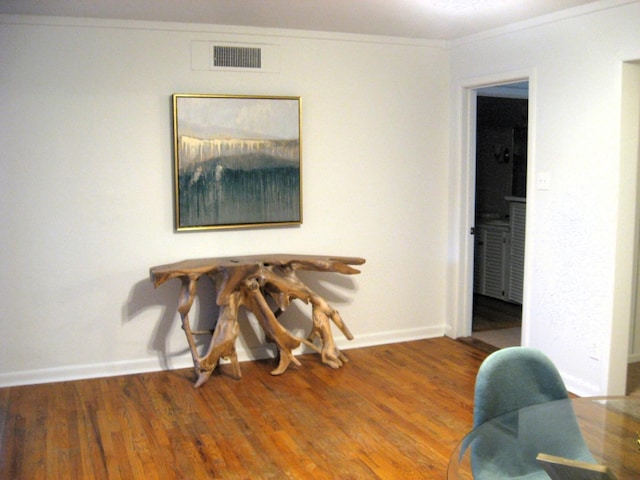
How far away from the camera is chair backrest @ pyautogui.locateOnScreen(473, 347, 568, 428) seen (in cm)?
218

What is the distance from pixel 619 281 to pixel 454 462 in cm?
234

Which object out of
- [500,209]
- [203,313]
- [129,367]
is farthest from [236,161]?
[500,209]

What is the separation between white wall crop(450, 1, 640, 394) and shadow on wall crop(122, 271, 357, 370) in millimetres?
1499

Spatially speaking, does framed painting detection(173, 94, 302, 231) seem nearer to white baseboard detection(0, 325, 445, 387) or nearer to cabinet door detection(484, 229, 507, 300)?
white baseboard detection(0, 325, 445, 387)

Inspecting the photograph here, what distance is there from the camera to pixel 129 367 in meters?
4.36

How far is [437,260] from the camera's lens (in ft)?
17.0

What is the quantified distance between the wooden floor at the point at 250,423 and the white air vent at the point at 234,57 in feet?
6.72

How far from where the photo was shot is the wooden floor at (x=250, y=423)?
3061 millimetres

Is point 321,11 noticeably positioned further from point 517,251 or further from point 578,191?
point 517,251

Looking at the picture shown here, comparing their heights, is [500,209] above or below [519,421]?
above

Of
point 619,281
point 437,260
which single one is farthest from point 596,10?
point 437,260

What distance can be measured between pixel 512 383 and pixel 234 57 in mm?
3072

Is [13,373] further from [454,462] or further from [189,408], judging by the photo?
[454,462]

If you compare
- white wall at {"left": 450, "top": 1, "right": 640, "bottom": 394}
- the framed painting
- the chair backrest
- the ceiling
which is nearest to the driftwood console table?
the framed painting
